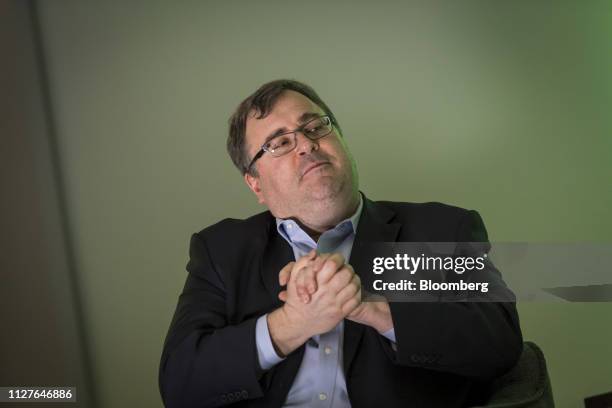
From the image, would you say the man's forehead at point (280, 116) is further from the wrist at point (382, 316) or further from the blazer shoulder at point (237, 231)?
the wrist at point (382, 316)

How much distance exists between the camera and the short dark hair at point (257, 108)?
4.60ft

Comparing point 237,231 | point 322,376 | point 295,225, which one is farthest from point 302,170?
point 322,376

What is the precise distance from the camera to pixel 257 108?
1.41 m

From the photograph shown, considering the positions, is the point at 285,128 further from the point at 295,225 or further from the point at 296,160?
the point at 295,225

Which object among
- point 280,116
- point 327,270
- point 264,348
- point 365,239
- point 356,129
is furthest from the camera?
point 356,129

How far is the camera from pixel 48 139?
1.92 m

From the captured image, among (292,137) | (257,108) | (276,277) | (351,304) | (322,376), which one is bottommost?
(322,376)

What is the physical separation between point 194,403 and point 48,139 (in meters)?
1.25

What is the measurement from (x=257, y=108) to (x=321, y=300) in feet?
2.05

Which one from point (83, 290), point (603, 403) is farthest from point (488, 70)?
point (83, 290)

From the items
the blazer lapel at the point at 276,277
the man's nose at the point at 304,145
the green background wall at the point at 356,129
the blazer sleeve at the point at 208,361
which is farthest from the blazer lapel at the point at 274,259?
the green background wall at the point at 356,129

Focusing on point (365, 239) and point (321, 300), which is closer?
point (321, 300)

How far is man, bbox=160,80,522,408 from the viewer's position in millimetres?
1062

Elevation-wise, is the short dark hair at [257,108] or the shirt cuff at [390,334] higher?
the short dark hair at [257,108]
